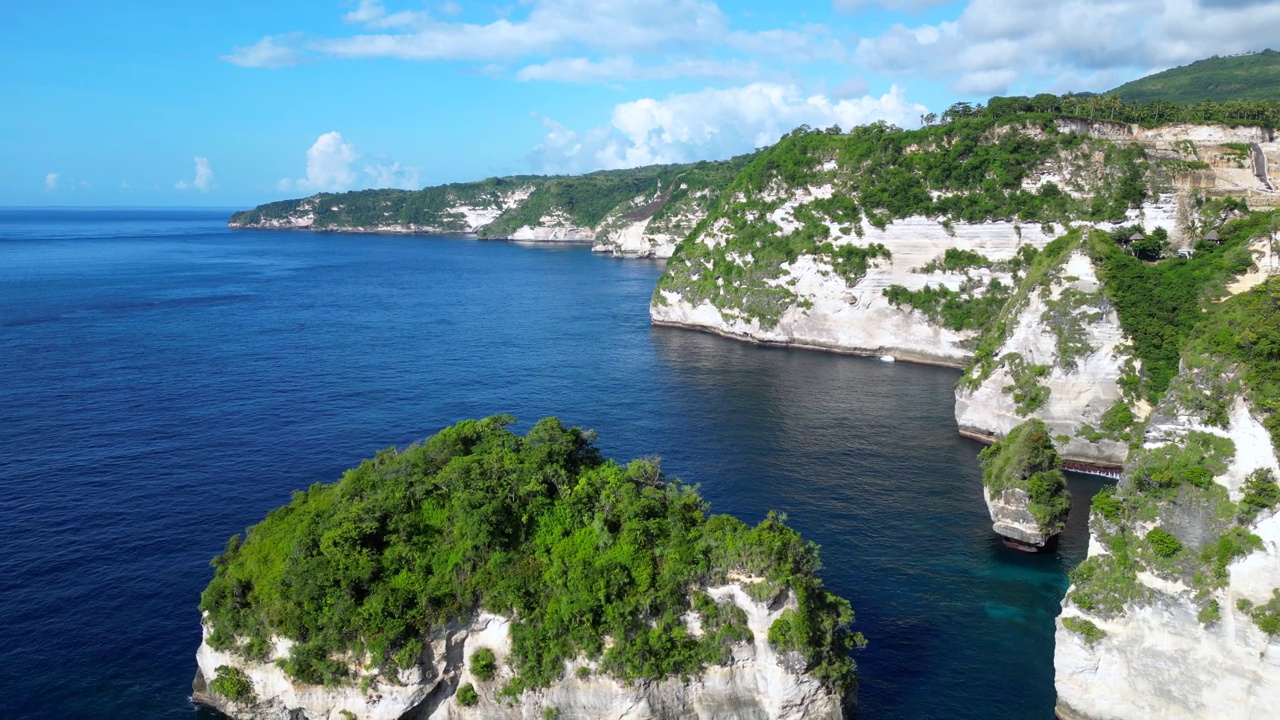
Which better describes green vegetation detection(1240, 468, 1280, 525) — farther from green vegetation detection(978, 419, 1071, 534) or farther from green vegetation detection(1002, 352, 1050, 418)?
green vegetation detection(1002, 352, 1050, 418)

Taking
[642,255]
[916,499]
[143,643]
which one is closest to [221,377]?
[143,643]

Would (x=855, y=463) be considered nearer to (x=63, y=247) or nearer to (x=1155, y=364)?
(x=1155, y=364)

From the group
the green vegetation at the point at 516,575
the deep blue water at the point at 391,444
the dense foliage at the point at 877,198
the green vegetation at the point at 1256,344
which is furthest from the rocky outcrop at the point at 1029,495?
the dense foliage at the point at 877,198

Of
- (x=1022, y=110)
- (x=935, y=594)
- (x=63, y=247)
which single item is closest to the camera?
(x=935, y=594)

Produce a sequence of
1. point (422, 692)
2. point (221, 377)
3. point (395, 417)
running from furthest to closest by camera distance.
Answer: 1. point (221, 377)
2. point (395, 417)
3. point (422, 692)

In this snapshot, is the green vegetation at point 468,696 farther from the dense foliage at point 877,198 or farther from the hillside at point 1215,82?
the hillside at point 1215,82

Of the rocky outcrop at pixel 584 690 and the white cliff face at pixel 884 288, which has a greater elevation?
the white cliff face at pixel 884 288

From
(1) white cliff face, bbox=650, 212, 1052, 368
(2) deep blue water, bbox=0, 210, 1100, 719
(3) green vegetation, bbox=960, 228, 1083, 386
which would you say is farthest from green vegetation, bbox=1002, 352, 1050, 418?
(1) white cliff face, bbox=650, 212, 1052, 368
